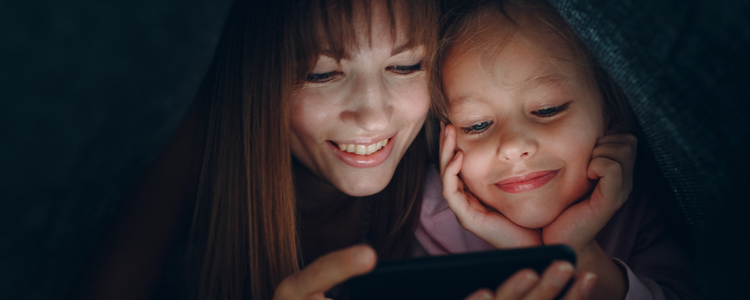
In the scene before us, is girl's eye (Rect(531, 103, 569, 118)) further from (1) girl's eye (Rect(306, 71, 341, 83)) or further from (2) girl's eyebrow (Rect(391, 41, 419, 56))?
(1) girl's eye (Rect(306, 71, 341, 83))

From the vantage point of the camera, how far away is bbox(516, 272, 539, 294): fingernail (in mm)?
543

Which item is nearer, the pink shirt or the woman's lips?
the pink shirt

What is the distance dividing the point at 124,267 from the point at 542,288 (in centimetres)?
75

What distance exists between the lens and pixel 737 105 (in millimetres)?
486

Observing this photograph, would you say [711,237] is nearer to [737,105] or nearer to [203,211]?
[737,105]

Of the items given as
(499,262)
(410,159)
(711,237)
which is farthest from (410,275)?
(410,159)

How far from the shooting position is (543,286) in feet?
1.81

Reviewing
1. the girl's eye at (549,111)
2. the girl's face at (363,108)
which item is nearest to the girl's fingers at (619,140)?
the girl's eye at (549,111)

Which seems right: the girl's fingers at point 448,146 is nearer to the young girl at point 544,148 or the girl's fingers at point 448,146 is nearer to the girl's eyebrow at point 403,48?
the young girl at point 544,148

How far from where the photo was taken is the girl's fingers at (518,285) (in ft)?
1.79

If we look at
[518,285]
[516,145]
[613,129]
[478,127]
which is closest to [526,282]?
[518,285]

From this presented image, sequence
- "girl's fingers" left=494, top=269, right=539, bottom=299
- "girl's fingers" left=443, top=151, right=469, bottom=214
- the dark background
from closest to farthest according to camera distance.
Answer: the dark background < "girl's fingers" left=494, top=269, right=539, bottom=299 < "girl's fingers" left=443, top=151, right=469, bottom=214

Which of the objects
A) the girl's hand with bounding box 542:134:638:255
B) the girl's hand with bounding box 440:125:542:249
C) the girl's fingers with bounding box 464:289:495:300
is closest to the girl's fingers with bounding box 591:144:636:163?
the girl's hand with bounding box 542:134:638:255

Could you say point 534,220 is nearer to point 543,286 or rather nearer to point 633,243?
point 633,243
